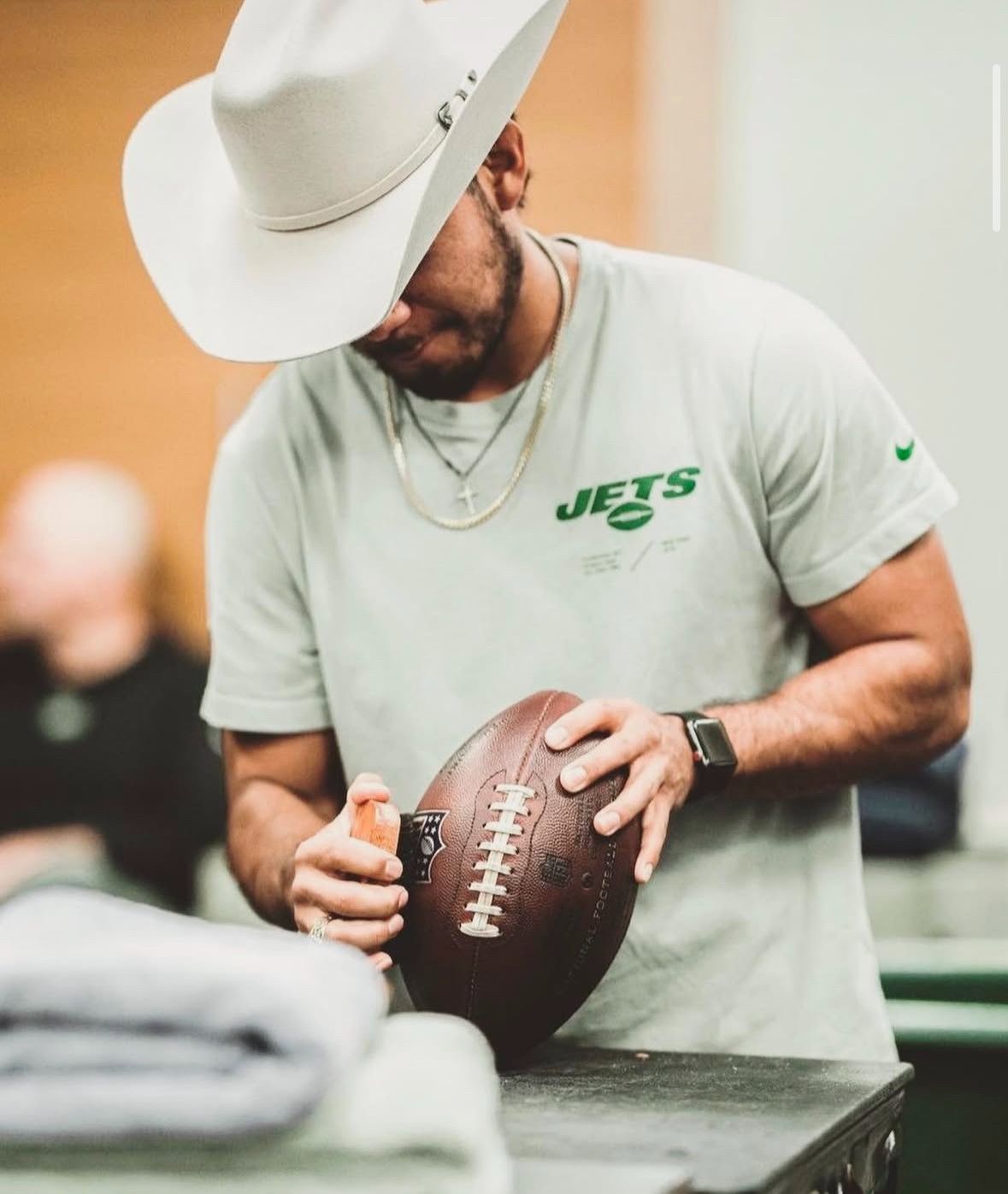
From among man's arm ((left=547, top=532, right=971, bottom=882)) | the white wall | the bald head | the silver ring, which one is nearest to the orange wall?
the bald head

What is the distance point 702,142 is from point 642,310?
2255mm

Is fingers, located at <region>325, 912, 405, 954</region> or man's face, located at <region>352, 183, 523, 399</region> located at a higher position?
man's face, located at <region>352, 183, 523, 399</region>

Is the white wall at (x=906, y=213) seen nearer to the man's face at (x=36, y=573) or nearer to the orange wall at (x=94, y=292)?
the orange wall at (x=94, y=292)

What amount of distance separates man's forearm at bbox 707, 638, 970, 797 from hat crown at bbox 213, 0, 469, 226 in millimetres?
586

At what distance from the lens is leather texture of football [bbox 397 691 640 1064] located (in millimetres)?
1331

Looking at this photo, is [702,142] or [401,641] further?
[702,142]

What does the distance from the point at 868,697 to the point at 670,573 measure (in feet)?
0.73

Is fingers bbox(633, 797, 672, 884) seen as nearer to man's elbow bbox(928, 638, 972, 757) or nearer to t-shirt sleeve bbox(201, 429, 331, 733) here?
man's elbow bbox(928, 638, 972, 757)

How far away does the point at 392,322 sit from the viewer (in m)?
1.55

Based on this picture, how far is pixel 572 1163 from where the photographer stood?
0.96 m

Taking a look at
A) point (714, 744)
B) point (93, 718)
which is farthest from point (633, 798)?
point (93, 718)

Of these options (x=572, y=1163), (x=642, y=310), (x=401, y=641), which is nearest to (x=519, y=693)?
(x=401, y=641)

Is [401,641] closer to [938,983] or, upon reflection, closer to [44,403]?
[938,983]

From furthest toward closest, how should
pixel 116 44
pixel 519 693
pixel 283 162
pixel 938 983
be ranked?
pixel 116 44
pixel 938 983
pixel 519 693
pixel 283 162
